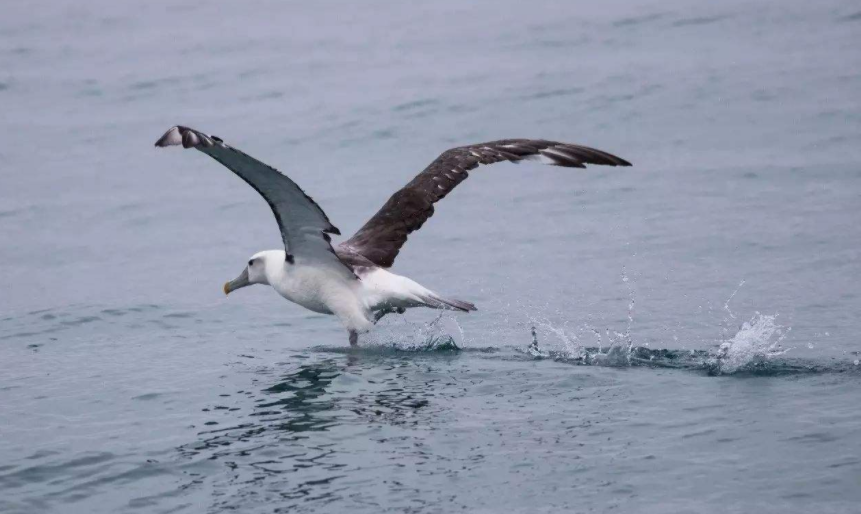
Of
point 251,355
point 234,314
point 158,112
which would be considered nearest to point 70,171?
point 158,112

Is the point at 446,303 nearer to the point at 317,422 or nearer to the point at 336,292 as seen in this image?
the point at 336,292

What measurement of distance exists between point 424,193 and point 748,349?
3.41 m

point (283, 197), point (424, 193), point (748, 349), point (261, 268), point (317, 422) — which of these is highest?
point (424, 193)

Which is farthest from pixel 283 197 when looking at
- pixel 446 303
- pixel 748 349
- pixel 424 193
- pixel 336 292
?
pixel 748 349

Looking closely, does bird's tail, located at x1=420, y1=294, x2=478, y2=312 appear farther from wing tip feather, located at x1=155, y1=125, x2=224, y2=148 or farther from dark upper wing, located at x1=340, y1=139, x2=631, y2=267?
wing tip feather, located at x1=155, y1=125, x2=224, y2=148

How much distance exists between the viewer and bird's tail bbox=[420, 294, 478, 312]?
1055 centimetres

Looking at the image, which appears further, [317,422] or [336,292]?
[336,292]

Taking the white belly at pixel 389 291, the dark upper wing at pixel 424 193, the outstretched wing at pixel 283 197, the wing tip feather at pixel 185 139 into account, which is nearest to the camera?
the wing tip feather at pixel 185 139

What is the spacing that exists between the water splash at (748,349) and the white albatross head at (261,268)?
13.1ft

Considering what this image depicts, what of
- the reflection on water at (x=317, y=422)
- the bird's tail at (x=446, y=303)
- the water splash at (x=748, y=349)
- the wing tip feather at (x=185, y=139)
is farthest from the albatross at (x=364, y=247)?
the water splash at (x=748, y=349)

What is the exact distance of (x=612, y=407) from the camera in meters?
8.75

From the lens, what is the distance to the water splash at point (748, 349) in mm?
9438

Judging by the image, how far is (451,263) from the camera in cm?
1395

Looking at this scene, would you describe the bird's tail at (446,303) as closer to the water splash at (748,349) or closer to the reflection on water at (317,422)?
the reflection on water at (317,422)
